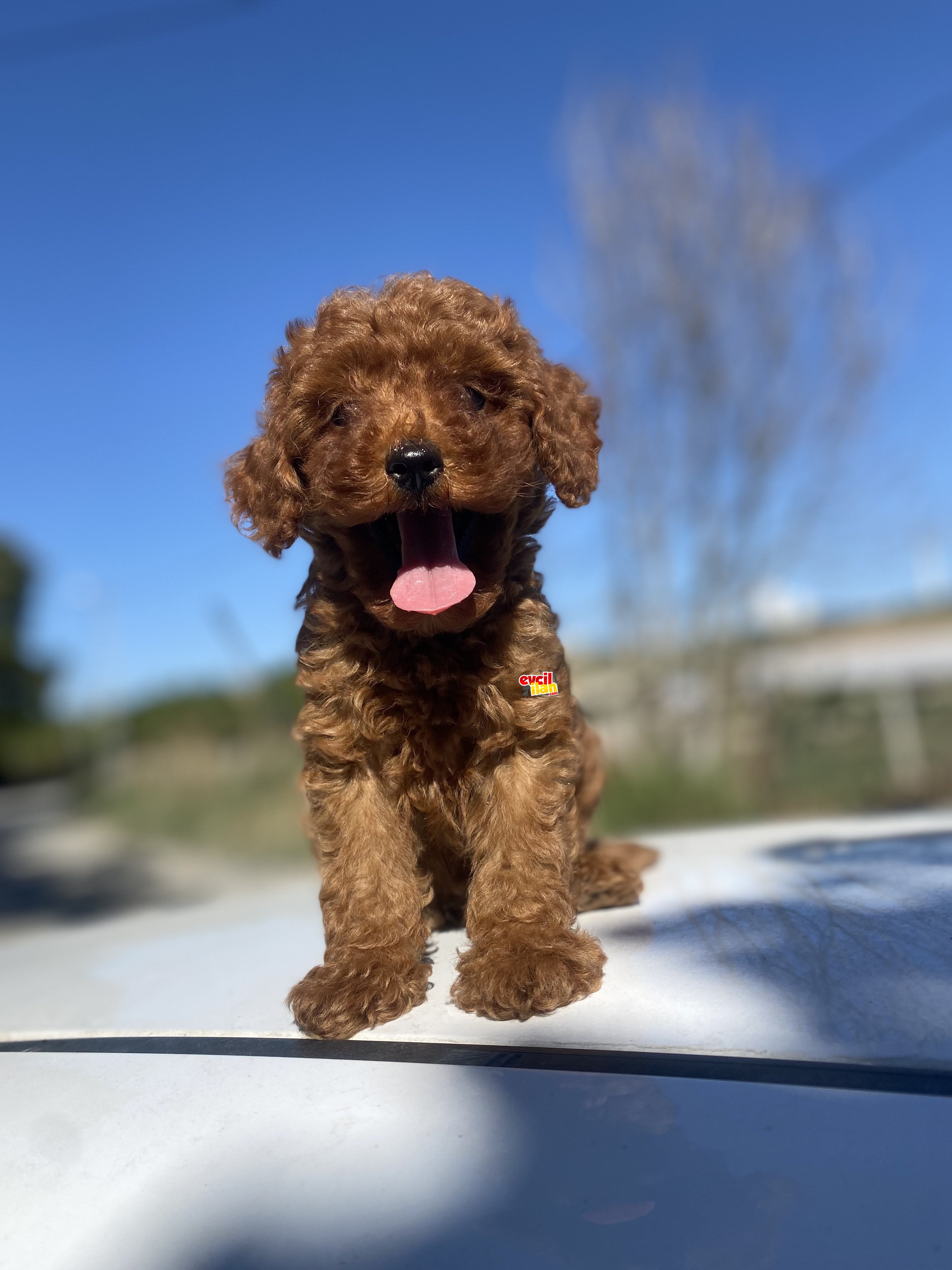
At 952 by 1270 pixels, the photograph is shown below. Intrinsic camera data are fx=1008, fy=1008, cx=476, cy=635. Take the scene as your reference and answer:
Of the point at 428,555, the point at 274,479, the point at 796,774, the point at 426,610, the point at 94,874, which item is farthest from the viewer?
the point at 94,874

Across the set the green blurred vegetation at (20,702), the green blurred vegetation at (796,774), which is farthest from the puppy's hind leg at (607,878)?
the green blurred vegetation at (20,702)

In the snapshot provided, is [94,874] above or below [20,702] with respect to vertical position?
below

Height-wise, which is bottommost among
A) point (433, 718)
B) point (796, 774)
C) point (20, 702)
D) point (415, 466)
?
point (796, 774)

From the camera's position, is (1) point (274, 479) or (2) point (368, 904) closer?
(2) point (368, 904)

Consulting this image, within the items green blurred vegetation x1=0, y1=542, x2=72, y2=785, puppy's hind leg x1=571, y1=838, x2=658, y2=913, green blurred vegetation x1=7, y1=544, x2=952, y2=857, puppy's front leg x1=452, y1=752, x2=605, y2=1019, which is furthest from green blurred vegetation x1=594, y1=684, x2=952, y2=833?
green blurred vegetation x1=0, y1=542, x2=72, y2=785

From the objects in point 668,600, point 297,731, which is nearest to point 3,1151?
point 297,731

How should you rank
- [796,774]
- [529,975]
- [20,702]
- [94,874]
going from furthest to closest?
1. [20,702]
2. [94,874]
3. [796,774]
4. [529,975]

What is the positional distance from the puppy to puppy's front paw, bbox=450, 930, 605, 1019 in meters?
0.03

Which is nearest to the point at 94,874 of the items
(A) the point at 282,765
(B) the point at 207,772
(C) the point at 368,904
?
(A) the point at 282,765

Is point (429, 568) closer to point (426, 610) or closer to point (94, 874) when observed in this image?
point (426, 610)

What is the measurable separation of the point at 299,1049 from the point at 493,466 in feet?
4.75

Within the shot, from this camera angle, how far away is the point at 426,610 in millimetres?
2465

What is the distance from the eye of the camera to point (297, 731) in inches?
107

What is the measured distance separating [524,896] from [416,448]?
1.14m
